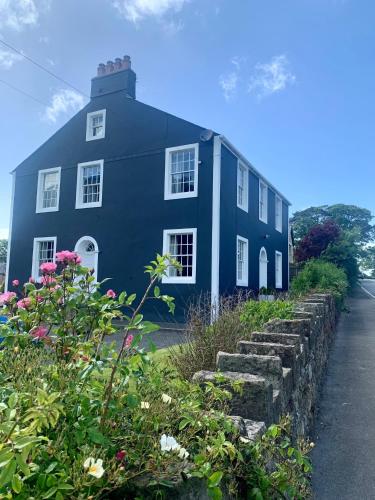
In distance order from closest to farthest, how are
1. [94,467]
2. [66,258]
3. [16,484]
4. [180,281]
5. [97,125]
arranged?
[16,484], [94,467], [66,258], [180,281], [97,125]

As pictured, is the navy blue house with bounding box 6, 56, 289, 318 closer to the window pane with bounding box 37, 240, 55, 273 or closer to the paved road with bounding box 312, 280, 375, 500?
the window pane with bounding box 37, 240, 55, 273

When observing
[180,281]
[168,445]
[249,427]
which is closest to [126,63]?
[180,281]

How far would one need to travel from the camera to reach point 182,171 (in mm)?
14039

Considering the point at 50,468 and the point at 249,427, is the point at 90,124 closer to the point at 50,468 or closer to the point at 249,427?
the point at 249,427

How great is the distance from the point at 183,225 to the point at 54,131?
8373mm

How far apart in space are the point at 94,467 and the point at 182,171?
13.4m

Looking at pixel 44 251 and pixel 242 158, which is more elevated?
pixel 242 158

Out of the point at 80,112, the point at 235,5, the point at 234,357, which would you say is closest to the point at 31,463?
the point at 234,357

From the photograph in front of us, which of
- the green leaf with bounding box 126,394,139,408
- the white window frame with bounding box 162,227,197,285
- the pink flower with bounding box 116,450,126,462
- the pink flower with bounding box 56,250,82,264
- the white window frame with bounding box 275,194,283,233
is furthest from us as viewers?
the white window frame with bounding box 275,194,283,233

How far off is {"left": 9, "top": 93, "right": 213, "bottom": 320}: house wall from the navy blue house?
0.14 feet

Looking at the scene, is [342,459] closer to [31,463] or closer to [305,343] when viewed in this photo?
[305,343]

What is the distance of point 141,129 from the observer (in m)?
14.9

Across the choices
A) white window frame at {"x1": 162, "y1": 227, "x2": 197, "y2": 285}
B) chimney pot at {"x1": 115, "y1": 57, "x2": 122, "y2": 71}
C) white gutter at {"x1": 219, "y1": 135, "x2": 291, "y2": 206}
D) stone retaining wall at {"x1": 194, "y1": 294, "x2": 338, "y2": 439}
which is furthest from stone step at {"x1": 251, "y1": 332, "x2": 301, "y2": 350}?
chimney pot at {"x1": 115, "y1": 57, "x2": 122, "y2": 71}

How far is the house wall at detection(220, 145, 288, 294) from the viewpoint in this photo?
13.7m
